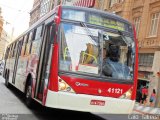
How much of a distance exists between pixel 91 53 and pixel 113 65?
68 centimetres

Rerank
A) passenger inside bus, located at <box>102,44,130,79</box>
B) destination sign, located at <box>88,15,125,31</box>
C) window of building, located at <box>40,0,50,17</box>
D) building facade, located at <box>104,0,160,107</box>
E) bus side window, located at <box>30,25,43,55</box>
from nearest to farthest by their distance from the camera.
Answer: passenger inside bus, located at <box>102,44,130,79</box> → destination sign, located at <box>88,15,125,31</box> → bus side window, located at <box>30,25,43,55</box> → building facade, located at <box>104,0,160,107</box> → window of building, located at <box>40,0,50,17</box>

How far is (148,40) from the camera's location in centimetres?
3139

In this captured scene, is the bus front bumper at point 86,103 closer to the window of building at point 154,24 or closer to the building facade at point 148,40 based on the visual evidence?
the building facade at point 148,40

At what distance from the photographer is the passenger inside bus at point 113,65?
10672mm

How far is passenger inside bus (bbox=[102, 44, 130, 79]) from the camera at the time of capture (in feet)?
35.0

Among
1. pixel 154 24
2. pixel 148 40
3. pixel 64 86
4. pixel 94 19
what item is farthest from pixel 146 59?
pixel 64 86

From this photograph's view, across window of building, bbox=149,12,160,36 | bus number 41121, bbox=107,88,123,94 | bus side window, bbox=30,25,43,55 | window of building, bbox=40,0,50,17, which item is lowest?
bus number 41121, bbox=107,88,123,94

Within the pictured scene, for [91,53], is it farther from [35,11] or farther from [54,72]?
[35,11]

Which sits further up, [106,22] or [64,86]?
[106,22]

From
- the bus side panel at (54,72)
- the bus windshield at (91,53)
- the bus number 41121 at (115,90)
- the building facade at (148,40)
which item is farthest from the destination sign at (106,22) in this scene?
the building facade at (148,40)

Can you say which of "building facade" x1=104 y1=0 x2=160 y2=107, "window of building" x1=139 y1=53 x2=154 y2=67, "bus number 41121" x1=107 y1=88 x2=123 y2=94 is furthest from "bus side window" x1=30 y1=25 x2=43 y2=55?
"window of building" x1=139 y1=53 x2=154 y2=67

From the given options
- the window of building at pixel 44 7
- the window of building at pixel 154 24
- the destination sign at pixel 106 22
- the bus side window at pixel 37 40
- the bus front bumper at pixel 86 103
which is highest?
the window of building at pixel 44 7

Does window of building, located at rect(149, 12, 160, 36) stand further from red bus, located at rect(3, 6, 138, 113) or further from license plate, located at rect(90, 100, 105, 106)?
license plate, located at rect(90, 100, 105, 106)

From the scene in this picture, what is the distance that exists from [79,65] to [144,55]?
21961 millimetres
